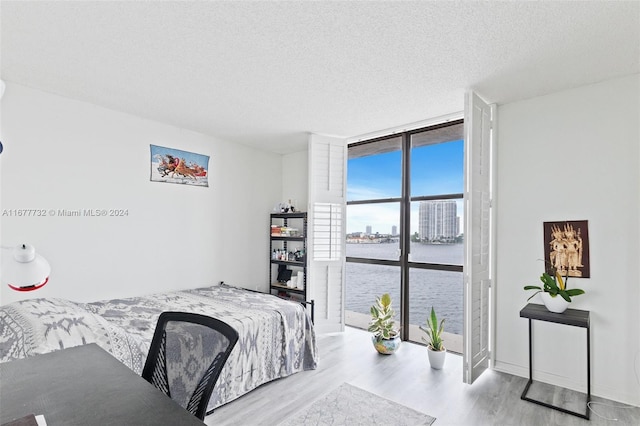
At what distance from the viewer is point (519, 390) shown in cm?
276

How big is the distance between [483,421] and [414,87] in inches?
101

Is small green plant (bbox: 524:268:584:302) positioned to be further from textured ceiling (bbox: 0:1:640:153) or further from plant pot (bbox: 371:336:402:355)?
textured ceiling (bbox: 0:1:640:153)

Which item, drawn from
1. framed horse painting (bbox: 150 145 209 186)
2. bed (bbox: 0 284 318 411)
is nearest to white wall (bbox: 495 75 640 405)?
bed (bbox: 0 284 318 411)

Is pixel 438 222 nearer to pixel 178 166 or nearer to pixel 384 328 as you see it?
pixel 384 328

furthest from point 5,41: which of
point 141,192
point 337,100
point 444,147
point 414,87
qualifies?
point 444,147

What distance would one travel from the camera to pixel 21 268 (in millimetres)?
1158

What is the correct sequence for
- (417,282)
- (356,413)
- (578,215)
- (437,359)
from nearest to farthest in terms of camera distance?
(356,413)
(578,215)
(437,359)
(417,282)

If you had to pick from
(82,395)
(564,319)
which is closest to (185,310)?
(82,395)

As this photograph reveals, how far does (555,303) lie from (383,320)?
1586 millimetres

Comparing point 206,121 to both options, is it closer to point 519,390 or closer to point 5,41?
point 5,41

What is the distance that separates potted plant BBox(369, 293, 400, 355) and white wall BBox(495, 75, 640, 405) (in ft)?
3.23

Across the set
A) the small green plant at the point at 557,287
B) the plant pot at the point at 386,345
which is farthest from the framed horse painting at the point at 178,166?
the small green plant at the point at 557,287

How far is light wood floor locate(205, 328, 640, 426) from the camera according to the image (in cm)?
235

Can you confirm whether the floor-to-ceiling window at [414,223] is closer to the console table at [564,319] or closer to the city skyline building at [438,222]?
the city skyline building at [438,222]
